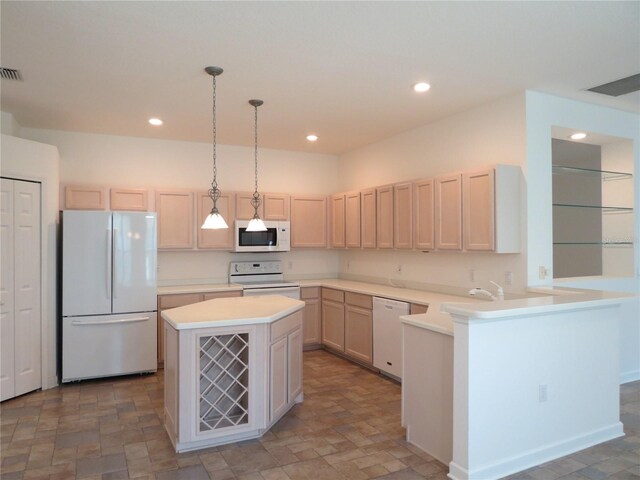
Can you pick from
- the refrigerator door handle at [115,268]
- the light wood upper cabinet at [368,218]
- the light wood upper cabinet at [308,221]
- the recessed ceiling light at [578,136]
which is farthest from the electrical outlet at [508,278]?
the refrigerator door handle at [115,268]

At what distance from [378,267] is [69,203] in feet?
12.2

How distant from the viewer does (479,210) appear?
12.6ft

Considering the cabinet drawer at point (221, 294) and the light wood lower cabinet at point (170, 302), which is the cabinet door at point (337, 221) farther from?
the light wood lower cabinet at point (170, 302)

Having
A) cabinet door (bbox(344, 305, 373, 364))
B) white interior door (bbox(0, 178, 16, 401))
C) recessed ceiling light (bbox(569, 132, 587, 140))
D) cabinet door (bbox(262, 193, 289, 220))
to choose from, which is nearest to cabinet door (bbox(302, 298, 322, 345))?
cabinet door (bbox(344, 305, 373, 364))

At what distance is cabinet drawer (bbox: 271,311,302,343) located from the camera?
10.5 ft

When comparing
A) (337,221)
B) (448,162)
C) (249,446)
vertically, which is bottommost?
(249,446)

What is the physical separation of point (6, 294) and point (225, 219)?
2377 mm

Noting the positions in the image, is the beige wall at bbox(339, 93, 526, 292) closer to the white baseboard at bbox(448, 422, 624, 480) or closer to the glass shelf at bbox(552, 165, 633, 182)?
the glass shelf at bbox(552, 165, 633, 182)

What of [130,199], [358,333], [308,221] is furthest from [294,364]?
[130,199]

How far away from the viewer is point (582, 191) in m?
5.03

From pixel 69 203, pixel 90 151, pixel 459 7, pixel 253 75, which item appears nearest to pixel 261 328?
pixel 253 75

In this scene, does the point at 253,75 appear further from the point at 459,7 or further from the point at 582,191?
the point at 582,191

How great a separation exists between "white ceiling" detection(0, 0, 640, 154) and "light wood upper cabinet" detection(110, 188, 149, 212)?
2.76ft

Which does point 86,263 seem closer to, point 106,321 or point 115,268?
point 115,268
